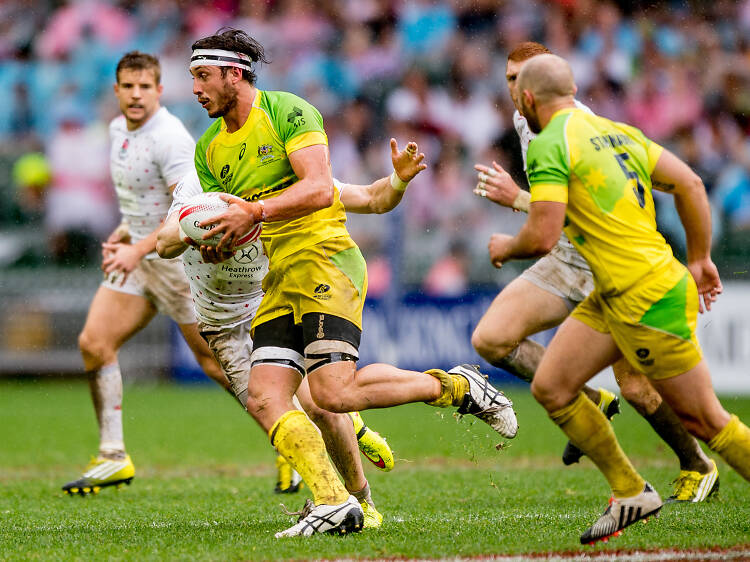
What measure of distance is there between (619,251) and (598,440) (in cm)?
90

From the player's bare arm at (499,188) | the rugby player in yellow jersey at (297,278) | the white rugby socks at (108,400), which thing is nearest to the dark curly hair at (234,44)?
the rugby player in yellow jersey at (297,278)

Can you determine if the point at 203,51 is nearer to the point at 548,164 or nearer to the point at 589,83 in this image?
the point at 548,164

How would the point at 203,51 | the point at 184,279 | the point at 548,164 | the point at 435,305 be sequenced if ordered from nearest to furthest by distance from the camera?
the point at 548,164 → the point at 203,51 → the point at 184,279 → the point at 435,305

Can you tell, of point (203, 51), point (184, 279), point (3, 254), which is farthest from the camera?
point (3, 254)

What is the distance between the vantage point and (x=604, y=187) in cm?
470

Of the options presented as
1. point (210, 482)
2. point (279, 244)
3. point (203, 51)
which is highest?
point (203, 51)

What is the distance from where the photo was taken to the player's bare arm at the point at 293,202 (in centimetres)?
514

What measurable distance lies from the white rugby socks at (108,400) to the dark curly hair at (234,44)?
9.61ft

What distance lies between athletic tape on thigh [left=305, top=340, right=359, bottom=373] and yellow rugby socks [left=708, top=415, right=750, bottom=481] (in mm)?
1722

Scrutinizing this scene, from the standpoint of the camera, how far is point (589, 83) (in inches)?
574

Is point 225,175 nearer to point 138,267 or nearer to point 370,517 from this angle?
point 370,517

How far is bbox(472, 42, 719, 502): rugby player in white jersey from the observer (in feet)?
21.7

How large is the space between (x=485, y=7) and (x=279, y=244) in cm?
1081

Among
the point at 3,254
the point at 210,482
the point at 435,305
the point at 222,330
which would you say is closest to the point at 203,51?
the point at 222,330
